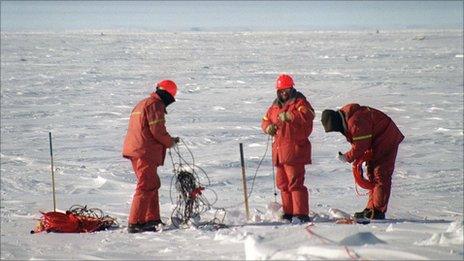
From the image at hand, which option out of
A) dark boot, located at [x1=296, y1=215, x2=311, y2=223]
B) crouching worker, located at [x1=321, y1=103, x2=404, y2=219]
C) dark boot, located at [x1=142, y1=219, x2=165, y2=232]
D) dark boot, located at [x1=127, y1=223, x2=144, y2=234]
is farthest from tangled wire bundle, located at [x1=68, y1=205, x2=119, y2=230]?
crouching worker, located at [x1=321, y1=103, x2=404, y2=219]

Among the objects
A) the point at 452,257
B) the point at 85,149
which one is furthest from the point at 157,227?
the point at 85,149

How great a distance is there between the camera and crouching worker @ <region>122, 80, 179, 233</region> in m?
5.43

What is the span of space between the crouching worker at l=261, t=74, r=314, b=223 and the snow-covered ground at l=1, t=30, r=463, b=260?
0.40m

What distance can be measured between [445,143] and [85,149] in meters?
6.78

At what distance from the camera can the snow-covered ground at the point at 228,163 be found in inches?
165

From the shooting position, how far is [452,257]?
3.53m

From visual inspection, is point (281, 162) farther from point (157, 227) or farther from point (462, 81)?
point (462, 81)

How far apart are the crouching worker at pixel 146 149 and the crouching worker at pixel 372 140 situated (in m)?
1.65

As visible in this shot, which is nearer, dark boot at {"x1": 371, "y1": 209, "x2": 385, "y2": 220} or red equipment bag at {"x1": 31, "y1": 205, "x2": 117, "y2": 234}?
red equipment bag at {"x1": 31, "y1": 205, "x2": 117, "y2": 234}

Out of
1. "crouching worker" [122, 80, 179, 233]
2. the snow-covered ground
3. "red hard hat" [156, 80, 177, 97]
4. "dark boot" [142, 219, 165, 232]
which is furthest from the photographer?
"red hard hat" [156, 80, 177, 97]

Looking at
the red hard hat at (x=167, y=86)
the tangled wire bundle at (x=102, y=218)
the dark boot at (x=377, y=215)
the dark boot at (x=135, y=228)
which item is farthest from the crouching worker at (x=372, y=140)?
the tangled wire bundle at (x=102, y=218)

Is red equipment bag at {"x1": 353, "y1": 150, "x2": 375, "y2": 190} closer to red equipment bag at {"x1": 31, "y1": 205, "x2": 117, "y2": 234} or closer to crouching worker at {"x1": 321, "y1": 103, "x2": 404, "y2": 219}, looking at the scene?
crouching worker at {"x1": 321, "y1": 103, "x2": 404, "y2": 219}

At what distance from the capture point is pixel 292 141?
555cm

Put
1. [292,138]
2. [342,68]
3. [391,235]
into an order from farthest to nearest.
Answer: [342,68] < [292,138] < [391,235]
